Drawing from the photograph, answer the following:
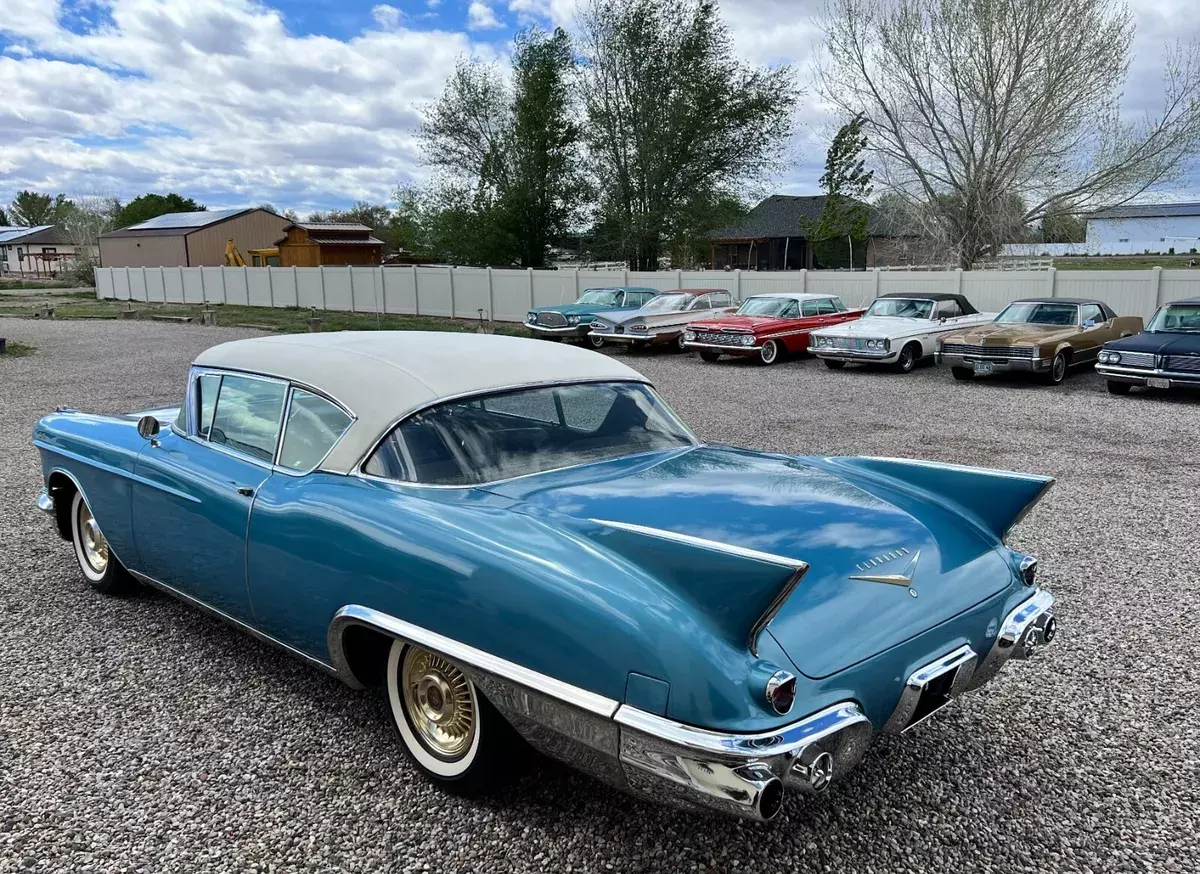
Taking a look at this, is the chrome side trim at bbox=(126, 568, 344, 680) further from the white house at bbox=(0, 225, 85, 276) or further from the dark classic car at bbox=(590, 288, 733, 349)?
the white house at bbox=(0, 225, 85, 276)

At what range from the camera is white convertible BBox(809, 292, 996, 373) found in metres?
15.1

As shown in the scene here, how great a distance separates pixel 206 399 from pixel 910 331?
1371 cm

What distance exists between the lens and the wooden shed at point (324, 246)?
49078mm

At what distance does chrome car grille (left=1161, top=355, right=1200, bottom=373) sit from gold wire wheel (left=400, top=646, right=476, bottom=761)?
12132mm

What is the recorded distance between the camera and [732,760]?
6.63 ft

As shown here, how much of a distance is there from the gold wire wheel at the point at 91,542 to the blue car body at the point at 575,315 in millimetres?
14973

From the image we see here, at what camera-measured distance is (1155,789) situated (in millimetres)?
2932

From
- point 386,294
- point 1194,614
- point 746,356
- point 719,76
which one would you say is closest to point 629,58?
point 719,76

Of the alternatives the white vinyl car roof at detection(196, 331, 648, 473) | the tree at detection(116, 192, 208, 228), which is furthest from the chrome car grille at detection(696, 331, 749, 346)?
the tree at detection(116, 192, 208, 228)

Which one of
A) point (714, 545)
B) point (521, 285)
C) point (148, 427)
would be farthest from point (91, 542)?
point (521, 285)

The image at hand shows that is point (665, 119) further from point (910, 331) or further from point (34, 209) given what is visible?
point (34, 209)

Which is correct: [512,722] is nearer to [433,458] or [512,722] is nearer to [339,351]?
[433,458]

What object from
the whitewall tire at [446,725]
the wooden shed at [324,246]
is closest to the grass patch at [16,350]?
the whitewall tire at [446,725]

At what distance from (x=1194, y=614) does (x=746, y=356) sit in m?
12.8
